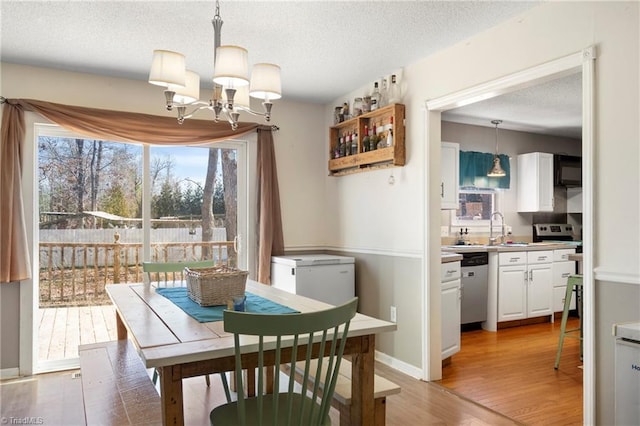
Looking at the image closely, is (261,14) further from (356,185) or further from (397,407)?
(397,407)

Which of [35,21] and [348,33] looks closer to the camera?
[35,21]

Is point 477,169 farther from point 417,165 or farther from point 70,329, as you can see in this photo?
point 70,329

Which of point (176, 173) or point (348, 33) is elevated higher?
point (348, 33)

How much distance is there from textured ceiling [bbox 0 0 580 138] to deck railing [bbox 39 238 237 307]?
148 centimetres

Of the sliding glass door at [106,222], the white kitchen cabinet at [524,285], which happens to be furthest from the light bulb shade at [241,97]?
the white kitchen cabinet at [524,285]

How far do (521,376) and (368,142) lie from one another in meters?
2.24

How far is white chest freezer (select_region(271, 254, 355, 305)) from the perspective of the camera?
3.81 metres

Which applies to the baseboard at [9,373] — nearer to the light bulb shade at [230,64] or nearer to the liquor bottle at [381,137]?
the light bulb shade at [230,64]

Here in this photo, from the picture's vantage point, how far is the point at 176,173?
4.07m

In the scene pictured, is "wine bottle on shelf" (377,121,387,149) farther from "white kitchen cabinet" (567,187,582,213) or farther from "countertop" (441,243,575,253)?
"white kitchen cabinet" (567,187,582,213)

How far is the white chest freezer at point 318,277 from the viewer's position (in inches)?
150

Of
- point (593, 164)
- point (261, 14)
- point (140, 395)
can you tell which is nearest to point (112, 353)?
point (140, 395)

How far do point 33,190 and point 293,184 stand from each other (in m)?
2.24

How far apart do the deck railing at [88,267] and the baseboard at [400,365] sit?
199 cm
